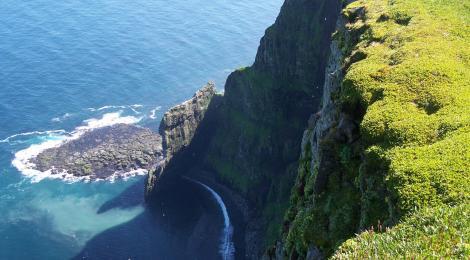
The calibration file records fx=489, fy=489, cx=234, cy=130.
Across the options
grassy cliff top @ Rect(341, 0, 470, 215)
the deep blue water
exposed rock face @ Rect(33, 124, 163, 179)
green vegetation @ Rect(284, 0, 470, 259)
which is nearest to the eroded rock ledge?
exposed rock face @ Rect(33, 124, 163, 179)

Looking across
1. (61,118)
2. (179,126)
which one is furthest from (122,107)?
(179,126)

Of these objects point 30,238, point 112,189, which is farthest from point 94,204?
point 30,238

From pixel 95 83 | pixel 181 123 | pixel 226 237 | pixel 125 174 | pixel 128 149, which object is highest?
pixel 181 123

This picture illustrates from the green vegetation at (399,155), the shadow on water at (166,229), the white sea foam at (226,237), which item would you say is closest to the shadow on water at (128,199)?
the shadow on water at (166,229)

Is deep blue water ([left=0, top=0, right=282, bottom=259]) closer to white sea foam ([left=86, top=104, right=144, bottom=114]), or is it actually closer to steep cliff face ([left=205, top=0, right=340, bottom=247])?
white sea foam ([left=86, top=104, right=144, bottom=114])

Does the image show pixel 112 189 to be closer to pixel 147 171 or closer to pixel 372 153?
pixel 147 171

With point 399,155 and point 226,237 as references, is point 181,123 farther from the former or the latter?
point 399,155
